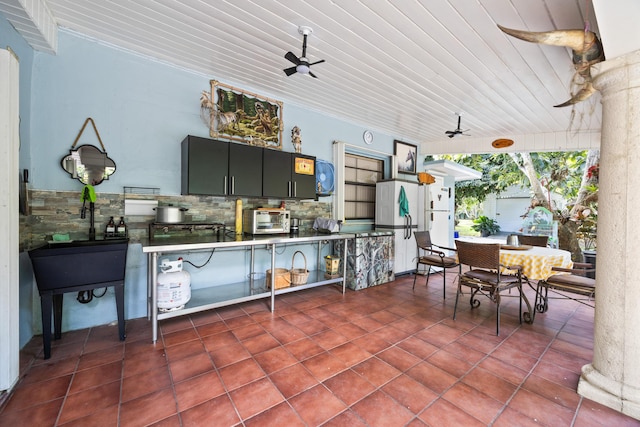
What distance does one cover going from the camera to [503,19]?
7.75 ft

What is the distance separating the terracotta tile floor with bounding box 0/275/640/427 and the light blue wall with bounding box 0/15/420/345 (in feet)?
1.44

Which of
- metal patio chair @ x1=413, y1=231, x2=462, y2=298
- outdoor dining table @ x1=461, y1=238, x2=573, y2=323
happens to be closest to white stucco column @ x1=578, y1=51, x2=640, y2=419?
outdoor dining table @ x1=461, y1=238, x2=573, y2=323

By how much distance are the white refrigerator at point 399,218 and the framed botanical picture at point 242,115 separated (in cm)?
243

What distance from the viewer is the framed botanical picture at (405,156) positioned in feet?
20.4

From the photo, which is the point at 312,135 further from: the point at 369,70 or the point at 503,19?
the point at 503,19

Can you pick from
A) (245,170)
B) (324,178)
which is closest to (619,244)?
(245,170)

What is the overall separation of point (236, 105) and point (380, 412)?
3905mm

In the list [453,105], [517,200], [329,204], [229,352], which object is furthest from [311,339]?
[517,200]

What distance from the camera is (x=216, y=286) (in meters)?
3.66

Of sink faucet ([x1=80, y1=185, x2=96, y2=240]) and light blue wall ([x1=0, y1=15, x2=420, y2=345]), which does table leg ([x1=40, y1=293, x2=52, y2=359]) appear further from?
sink faucet ([x1=80, y1=185, x2=96, y2=240])

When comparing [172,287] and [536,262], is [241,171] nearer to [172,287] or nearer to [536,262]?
[172,287]

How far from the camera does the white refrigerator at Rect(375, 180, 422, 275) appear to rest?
5.25 meters

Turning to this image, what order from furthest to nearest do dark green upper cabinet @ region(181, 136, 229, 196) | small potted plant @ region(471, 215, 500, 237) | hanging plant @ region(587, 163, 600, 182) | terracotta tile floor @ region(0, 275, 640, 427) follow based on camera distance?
small potted plant @ region(471, 215, 500, 237)
hanging plant @ region(587, 163, 600, 182)
dark green upper cabinet @ region(181, 136, 229, 196)
terracotta tile floor @ region(0, 275, 640, 427)

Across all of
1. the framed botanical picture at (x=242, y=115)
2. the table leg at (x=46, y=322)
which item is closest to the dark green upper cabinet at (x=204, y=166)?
the framed botanical picture at (x=242, y=115)
